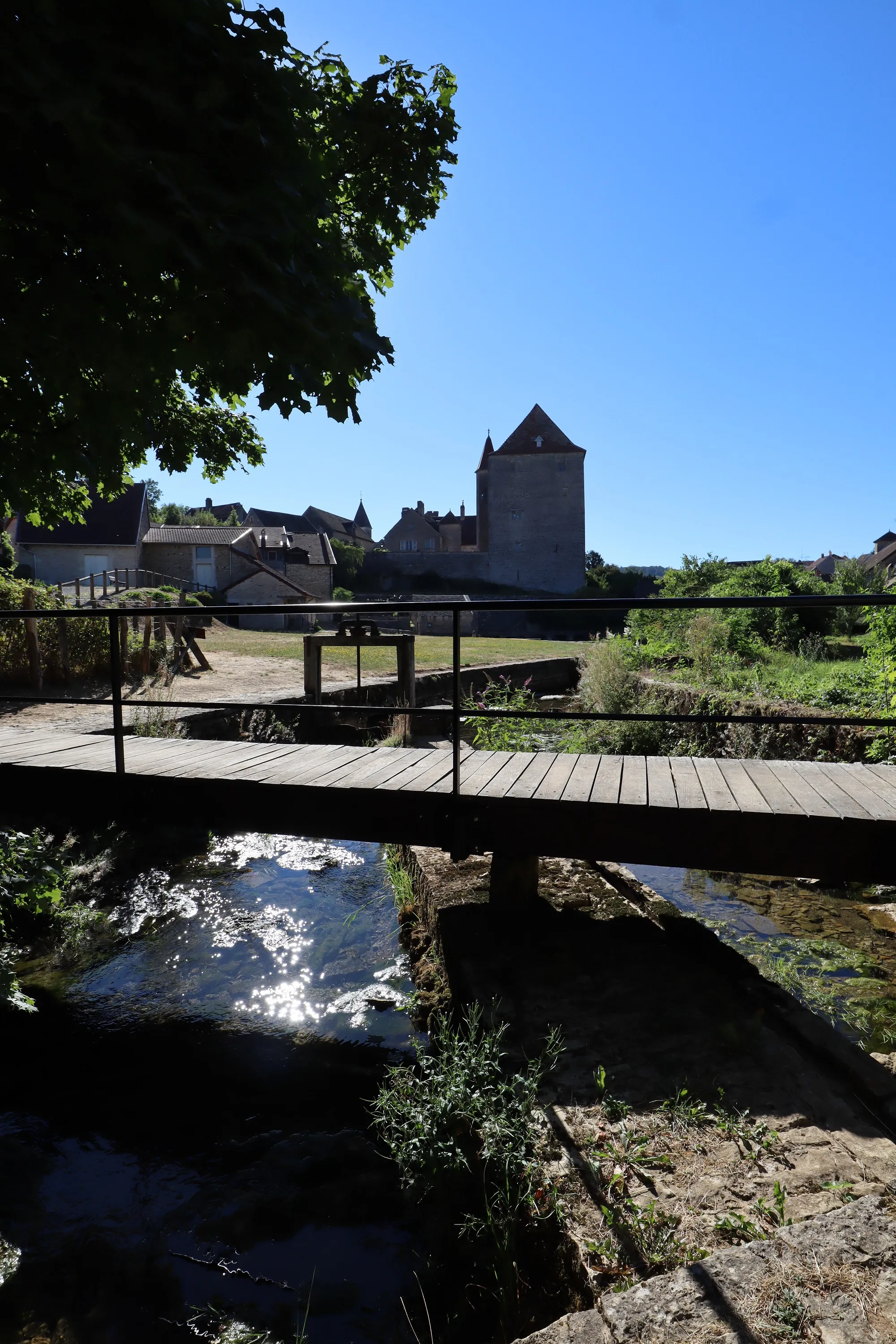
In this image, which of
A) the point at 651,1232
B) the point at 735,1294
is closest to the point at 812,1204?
the point at 651,1232

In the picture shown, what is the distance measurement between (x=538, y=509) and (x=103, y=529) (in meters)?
30.5

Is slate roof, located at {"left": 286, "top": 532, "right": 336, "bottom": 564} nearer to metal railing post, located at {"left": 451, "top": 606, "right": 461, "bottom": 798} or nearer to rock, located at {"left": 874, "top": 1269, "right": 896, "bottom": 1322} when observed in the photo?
metal railing post, located at {"left": 451, "top": 606, "right": 461, "bottom": 798}

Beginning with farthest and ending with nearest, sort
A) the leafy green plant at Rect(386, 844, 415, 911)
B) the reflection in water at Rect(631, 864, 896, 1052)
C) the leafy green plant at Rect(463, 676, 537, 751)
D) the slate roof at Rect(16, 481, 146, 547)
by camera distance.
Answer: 1. the slate roof at Rect(16, 481, 146, 547)
2. the leafy green plant at Rect(463, 676, 537, 751)
3. the leafy green plant at Rect(386, 844, 415, 911)
4. the reflection in water at Rect(631, 864, 896, 1052)

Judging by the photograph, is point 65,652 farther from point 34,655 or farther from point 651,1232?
point 651,1232

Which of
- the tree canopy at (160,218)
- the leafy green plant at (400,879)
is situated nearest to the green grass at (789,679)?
the leafy green plant at (400,879)

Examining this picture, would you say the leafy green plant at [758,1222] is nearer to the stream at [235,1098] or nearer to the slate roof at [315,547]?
the stream at [235,1098]

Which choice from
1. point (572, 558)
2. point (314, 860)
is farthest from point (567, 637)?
point (314, 860)

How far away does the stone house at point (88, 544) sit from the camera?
128 ft

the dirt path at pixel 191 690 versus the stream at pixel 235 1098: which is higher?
the dirt path at pixel 191 690

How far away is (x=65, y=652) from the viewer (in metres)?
10.8

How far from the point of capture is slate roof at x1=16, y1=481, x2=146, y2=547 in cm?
3912

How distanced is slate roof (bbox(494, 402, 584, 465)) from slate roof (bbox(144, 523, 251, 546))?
2274cm

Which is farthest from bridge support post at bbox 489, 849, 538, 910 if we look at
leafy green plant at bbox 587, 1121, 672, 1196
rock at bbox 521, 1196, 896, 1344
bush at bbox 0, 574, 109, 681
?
bush at bbox 0, 574, 109, 681

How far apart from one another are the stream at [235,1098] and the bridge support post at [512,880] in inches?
29.1
